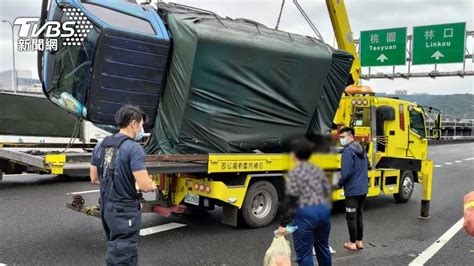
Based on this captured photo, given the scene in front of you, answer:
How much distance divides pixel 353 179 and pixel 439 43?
18423mm

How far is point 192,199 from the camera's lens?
649cm

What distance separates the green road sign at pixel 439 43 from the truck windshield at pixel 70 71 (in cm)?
1928

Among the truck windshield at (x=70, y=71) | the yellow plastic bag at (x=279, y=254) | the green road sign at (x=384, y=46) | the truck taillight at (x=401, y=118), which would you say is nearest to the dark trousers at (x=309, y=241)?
the yellow plastic bag at (x=279, y=254)

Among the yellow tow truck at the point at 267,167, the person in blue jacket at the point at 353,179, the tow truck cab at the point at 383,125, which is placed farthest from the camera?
the tow truck cab at the point at 383,125

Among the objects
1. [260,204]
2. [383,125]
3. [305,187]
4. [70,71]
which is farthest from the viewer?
[383,125]

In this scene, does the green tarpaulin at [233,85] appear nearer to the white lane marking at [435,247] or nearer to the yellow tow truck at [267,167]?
the yellow tow truck at [267,167]

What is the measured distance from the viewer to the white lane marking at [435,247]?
534cm

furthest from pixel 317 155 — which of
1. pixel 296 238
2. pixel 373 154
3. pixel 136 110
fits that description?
pixel 373 154

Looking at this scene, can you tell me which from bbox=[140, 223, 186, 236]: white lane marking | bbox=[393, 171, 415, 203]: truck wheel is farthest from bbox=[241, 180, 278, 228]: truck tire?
bbox=[393, 171, 415, 203]: truck wheel

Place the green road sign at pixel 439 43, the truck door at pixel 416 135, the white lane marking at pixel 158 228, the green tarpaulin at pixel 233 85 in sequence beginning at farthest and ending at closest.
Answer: the green road sign at pixel 439 43 → the truck door at pixel 416 135 → the white lane marking at pixel 158 228 → the green tarpaulin at pixel 233 85

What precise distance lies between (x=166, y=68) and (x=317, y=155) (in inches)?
221

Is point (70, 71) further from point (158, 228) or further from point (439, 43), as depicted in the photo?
point (439, 43)

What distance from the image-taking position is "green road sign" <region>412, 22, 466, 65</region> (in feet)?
67.3

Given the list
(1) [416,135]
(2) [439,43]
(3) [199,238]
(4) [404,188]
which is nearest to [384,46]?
(2) [439,43]
